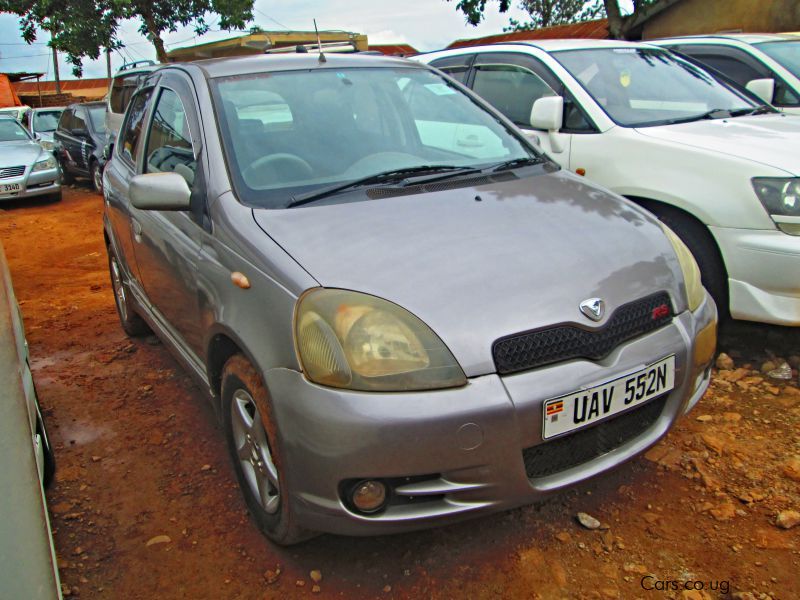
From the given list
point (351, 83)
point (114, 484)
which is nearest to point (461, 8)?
point (351, 83)

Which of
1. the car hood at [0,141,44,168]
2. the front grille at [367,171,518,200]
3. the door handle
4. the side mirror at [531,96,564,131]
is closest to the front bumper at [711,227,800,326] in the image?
the side mirror at [531,96,564,131]

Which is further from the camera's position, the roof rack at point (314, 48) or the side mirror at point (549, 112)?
the side mirror at point (549, 112)

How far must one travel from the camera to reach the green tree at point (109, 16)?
2011 cm

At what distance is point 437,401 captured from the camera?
1.89 m

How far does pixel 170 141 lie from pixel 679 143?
269 cm

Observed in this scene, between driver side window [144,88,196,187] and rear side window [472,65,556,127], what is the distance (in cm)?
248

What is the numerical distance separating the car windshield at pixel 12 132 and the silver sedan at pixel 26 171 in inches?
2.5

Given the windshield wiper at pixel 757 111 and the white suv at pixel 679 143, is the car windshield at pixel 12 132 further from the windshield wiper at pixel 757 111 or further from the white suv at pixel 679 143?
the windshield wiper at pixel 757 111

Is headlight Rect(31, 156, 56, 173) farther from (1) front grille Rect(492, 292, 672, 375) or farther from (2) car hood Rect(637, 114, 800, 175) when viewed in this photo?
(1) front grille Rect(492, 292, 672, 375)

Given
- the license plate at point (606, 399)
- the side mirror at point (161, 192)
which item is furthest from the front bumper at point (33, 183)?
the license plate at point (606, 399)

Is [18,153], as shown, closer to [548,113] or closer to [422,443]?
[548,113]

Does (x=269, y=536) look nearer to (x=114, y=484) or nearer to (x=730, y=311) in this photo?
(x=114, y=484)

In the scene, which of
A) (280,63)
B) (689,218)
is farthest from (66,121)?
(689,218)

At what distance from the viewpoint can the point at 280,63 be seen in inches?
127
